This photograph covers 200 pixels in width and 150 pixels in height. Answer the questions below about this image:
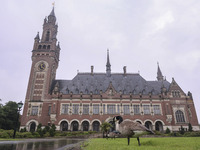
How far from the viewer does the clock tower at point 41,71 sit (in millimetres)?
40353

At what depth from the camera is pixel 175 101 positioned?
138ft

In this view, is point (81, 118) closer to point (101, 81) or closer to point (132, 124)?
point (101, 81)

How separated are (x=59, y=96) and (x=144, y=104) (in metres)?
26.5

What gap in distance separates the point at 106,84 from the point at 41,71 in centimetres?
2252

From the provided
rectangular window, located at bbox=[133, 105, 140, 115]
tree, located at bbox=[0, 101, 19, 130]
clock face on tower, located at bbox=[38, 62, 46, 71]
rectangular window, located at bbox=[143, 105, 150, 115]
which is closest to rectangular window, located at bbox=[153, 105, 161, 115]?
Answer: rectangular window, located at bbox=[143, 105, 150, 115]

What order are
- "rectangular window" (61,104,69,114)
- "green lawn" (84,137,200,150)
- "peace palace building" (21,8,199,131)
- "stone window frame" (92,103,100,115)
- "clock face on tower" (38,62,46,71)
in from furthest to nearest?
"clock face on tower" (38,62,46,71) < "stone window frame" (92,103,100,115) < "rectangular window" (61,104,69,114) < "peace palace building" (21,8,199,131) < "green lawn" (84,137,200,150)

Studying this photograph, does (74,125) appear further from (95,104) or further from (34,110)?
(34,110)

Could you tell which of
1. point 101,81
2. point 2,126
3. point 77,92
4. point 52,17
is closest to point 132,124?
point 77,92

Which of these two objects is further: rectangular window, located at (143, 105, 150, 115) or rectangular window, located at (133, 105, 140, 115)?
rectangular window, located at (143, 105, 150, 115)

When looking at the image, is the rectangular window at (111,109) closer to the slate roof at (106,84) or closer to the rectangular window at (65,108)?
the slate roof at (106,84)

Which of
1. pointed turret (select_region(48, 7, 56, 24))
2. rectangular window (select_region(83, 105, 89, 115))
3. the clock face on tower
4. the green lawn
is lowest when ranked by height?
the green lawn

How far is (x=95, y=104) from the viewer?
41.3 meters

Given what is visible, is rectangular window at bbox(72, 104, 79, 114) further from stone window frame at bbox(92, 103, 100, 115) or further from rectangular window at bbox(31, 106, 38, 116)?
rectangular window at bbox(31, 106, 38, 116)

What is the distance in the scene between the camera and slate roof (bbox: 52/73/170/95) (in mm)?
44062
